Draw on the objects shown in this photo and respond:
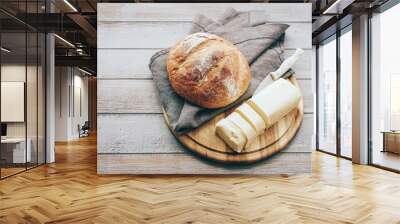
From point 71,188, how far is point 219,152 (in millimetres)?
2023

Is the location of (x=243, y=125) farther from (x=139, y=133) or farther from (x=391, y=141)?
(x=391, y=141)

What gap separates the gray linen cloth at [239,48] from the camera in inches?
199

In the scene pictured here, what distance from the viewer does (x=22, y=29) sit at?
5848 mm

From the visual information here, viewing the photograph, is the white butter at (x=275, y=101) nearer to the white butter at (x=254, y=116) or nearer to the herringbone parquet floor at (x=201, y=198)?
the white butter at (x=254, y=116)

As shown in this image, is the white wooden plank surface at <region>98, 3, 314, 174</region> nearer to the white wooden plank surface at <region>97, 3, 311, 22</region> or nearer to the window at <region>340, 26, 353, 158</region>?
the white wooden plank surface at <region>97, 3, 311, 22</region>

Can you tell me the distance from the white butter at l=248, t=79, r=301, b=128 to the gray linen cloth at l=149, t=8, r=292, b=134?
0.60 feet

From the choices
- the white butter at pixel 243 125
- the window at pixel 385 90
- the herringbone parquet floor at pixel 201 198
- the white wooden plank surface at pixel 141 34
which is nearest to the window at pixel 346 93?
the window at pixel 385 90

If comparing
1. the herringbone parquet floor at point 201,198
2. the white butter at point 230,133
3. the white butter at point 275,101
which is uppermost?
the white butter at point 275,101

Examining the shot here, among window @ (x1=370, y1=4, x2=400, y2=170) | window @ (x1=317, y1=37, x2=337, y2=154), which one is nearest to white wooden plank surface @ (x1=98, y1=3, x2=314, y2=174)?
window @ (x1=370, y1=4, x2=400, y2=170)

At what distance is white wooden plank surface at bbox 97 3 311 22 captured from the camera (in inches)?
207

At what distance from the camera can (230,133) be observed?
16.4 ft

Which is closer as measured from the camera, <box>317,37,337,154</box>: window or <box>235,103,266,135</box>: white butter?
<box>235,103,266,135</box>: white butter

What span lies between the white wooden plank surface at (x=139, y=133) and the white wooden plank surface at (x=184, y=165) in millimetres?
104

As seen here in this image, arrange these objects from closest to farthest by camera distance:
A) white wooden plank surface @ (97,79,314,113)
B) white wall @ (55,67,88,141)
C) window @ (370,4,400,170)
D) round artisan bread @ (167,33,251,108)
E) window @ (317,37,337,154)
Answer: round artisan bread @ (167,33,251,108)
white wooden plank surface @ (97,79,314,113)
window @ (370,4,400,170)
window @ (317,37,337,154)
white wall @ (55,67,88,141)
